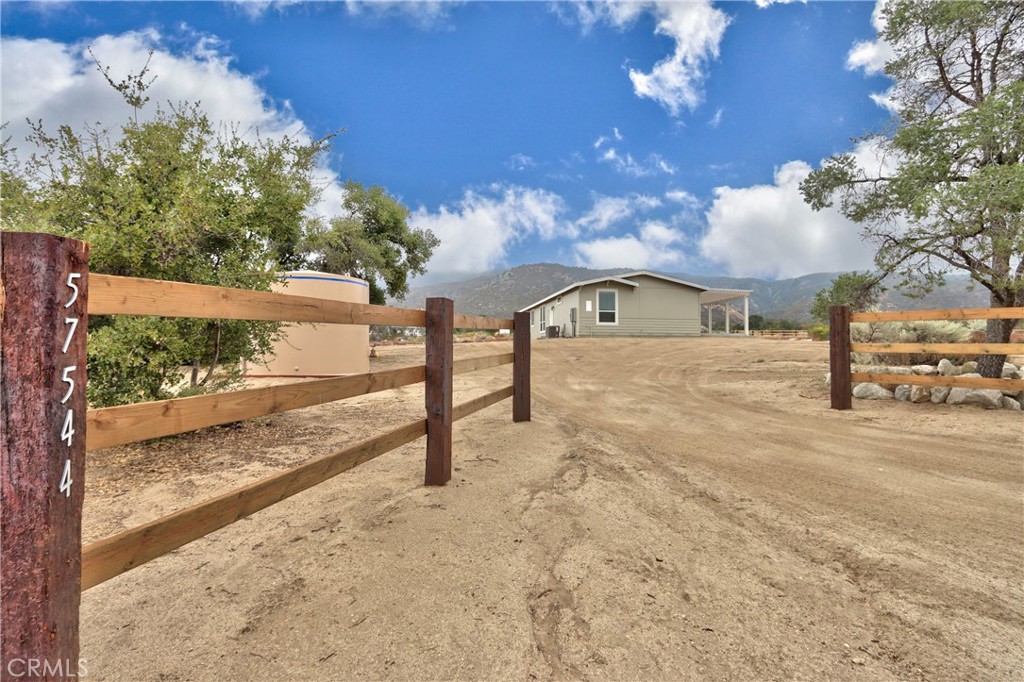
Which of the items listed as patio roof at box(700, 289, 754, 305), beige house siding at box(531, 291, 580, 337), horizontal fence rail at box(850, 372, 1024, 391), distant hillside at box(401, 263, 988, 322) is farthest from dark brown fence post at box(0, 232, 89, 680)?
distant hillside at box(401, 263, 988, 322)

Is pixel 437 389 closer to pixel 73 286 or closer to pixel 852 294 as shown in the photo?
pixel 73 286

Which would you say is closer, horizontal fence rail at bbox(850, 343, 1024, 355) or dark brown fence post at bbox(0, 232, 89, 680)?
dark brown fence post at bbox(0, 232, 89, 680)

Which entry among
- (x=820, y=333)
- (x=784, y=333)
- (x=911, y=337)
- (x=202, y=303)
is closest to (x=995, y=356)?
(x=911, y=337)

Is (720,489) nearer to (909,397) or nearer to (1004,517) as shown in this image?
(1004,517)

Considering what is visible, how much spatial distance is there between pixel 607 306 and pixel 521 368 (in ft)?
59.7

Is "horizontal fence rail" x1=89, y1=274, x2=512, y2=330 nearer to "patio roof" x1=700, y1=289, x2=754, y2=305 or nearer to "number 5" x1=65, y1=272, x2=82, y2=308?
"number 5" x1=65, y1=272, x2=82, y2=308

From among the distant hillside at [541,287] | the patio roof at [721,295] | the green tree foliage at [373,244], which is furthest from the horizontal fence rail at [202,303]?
the distant hillside at [541,287]

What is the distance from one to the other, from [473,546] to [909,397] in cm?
755

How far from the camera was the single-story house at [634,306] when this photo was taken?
22.6m

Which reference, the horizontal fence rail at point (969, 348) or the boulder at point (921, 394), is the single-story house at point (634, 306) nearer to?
the boulder at point (921, 394)

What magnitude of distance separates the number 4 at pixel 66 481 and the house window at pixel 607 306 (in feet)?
73.1

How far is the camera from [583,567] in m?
2.19

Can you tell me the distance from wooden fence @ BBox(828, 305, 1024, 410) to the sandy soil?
4.62ft

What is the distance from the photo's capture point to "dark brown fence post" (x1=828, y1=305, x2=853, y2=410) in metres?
6.35
